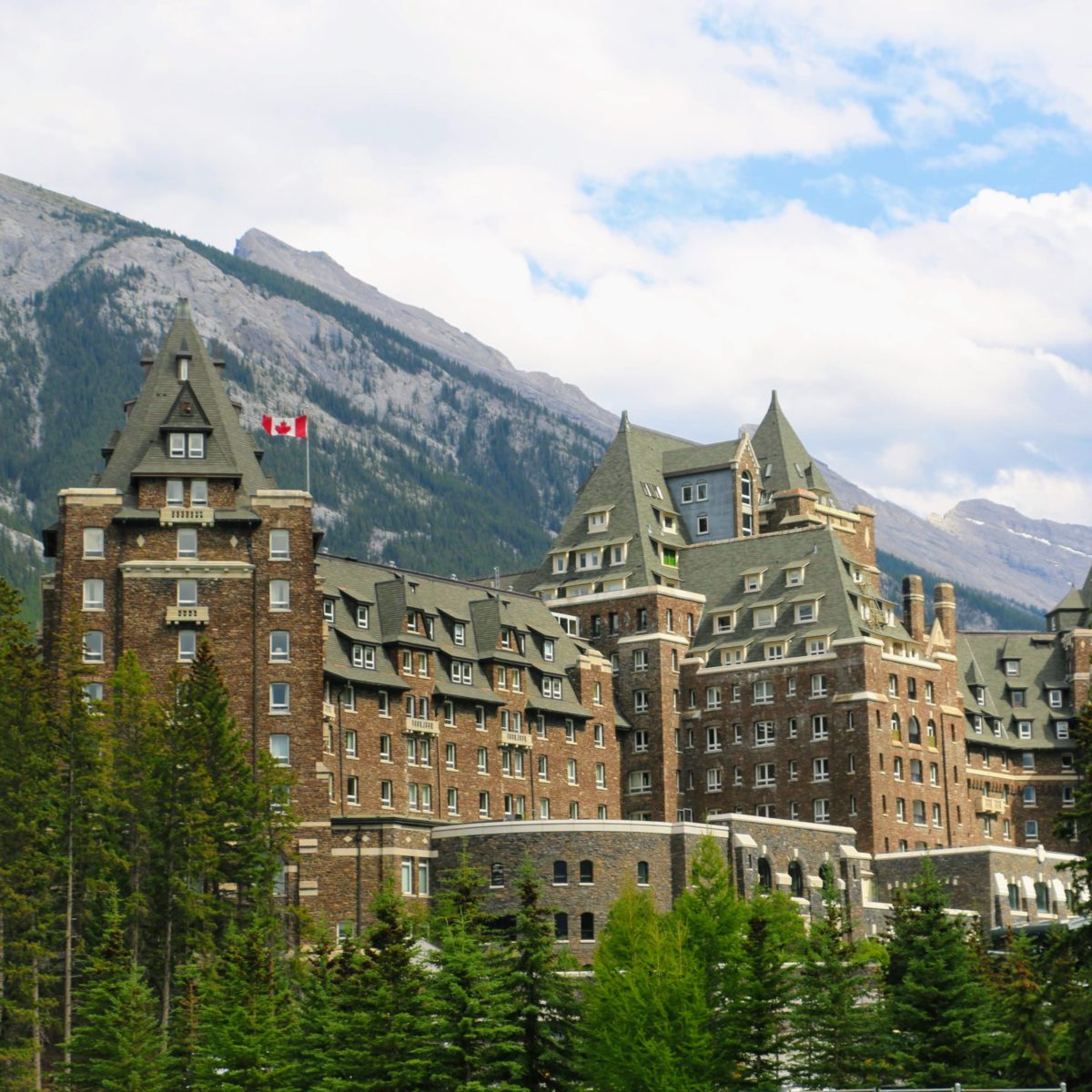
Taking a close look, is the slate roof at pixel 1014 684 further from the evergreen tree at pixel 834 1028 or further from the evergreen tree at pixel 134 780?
the evergreen tree at pixel 834 1028

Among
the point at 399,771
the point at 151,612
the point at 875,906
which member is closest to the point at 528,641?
the point at 399,771

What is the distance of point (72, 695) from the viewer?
102625 mm

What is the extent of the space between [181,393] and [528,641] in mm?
36134

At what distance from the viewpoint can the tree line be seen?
82.1 metres

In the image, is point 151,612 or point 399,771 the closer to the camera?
point 151,612

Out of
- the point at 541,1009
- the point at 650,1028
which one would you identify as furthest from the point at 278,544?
the point at 541,1009

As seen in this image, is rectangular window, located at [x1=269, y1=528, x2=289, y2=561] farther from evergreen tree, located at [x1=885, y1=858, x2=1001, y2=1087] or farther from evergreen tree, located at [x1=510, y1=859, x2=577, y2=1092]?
evergreen tree, located at [x1=885, y1=858, x2=1001, y2=1087]

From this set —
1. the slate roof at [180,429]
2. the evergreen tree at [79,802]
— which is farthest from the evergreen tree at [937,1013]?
the slate roof at [180,429]

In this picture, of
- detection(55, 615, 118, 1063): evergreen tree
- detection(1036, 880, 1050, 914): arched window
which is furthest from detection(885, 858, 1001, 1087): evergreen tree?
detection(1036, 880, 1050, 914): arched window

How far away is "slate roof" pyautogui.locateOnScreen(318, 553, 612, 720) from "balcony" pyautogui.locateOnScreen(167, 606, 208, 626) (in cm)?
1213

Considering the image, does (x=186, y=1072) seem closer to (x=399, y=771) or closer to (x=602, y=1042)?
(x=602, y=1042)

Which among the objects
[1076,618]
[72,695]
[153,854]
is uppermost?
[1076,618]

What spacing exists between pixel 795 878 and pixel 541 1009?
2319 inches

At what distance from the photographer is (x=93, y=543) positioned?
391 feet
